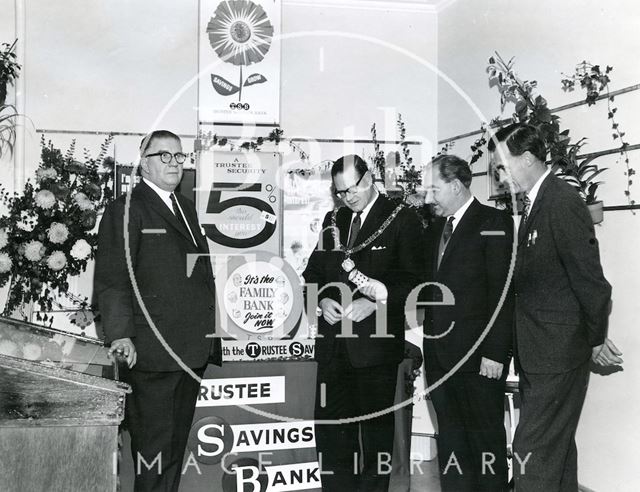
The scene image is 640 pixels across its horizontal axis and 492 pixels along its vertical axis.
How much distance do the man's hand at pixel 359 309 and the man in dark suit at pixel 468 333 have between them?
31 centimetres

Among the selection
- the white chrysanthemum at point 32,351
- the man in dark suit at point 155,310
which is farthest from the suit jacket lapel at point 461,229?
the white chrysanthemum at point 32,351

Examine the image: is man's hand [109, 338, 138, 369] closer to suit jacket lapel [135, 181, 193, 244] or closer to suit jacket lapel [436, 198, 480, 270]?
suit jacket lapel [135, 181, 193, 244]

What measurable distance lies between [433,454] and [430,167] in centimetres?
250

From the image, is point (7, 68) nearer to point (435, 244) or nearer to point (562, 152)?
point (435, 244)

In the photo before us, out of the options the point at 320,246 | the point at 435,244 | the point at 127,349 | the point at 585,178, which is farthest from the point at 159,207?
the point at 585,178

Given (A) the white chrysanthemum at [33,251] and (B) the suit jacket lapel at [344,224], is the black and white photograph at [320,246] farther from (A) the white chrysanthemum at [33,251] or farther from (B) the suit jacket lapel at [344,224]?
(A) the white chrysanthemum at [33,251]

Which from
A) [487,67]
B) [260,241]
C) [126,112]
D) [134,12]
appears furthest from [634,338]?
[134,12]

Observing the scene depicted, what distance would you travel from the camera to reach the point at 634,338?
321 centimetres

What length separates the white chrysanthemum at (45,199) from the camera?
3.86 metres

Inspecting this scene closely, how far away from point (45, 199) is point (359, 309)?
2.10m

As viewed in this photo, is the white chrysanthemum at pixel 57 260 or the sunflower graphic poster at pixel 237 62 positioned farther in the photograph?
the sunflower graphic poster at pixel 237 62

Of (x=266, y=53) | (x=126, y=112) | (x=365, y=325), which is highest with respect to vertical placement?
(x=266, y=53)

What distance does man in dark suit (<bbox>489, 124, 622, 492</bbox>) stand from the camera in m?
2.46

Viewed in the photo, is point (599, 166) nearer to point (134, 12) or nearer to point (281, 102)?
point (281, 102)
